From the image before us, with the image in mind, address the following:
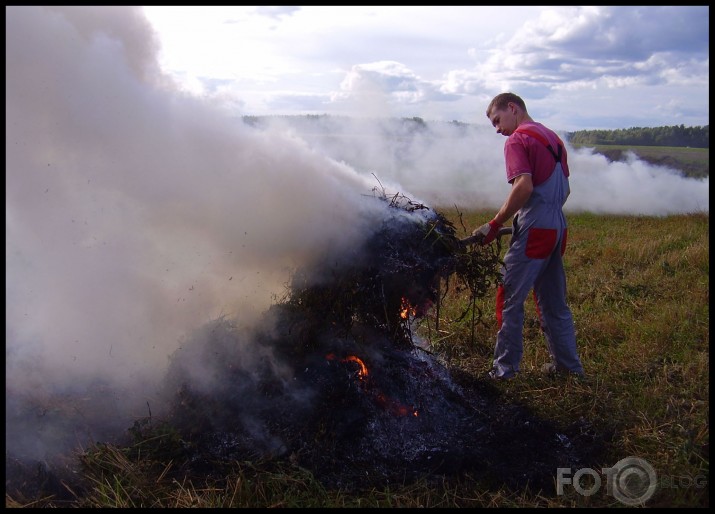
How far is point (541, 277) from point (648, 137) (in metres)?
59.5

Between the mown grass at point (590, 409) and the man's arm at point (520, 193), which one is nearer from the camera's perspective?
the mown grass at point (590, 409)

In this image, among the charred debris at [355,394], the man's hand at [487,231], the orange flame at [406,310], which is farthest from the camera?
the man's hand at [487,231]

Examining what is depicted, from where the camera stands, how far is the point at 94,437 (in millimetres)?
4320

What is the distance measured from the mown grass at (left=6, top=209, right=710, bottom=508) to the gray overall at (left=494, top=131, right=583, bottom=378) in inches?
11.4

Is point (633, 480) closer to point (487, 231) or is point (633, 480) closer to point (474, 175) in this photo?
point (487, 231)

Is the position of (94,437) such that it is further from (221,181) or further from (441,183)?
(441,183)

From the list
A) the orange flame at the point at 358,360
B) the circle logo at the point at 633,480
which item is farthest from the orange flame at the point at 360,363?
the circle logo at the point at 633,480

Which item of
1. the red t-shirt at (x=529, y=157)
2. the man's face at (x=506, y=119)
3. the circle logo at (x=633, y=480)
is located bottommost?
the circle logo at (x=633, y=480)

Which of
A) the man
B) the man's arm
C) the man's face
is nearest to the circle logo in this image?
the man

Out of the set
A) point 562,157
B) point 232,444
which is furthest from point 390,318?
point 562,157

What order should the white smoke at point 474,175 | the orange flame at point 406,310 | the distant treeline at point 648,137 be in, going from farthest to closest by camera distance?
1. the distant treeline at point 648,137
2. the white smoke at point 474,175
3. the orange flame at point 406,310

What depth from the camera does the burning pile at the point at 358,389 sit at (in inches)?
162

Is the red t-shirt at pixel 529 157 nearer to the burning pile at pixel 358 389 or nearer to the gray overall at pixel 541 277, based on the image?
the gray overall at pixel 541 277

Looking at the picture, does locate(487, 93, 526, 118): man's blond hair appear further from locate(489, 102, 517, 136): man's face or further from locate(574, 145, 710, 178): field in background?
locate(574, 145, 710, 178): field in background
